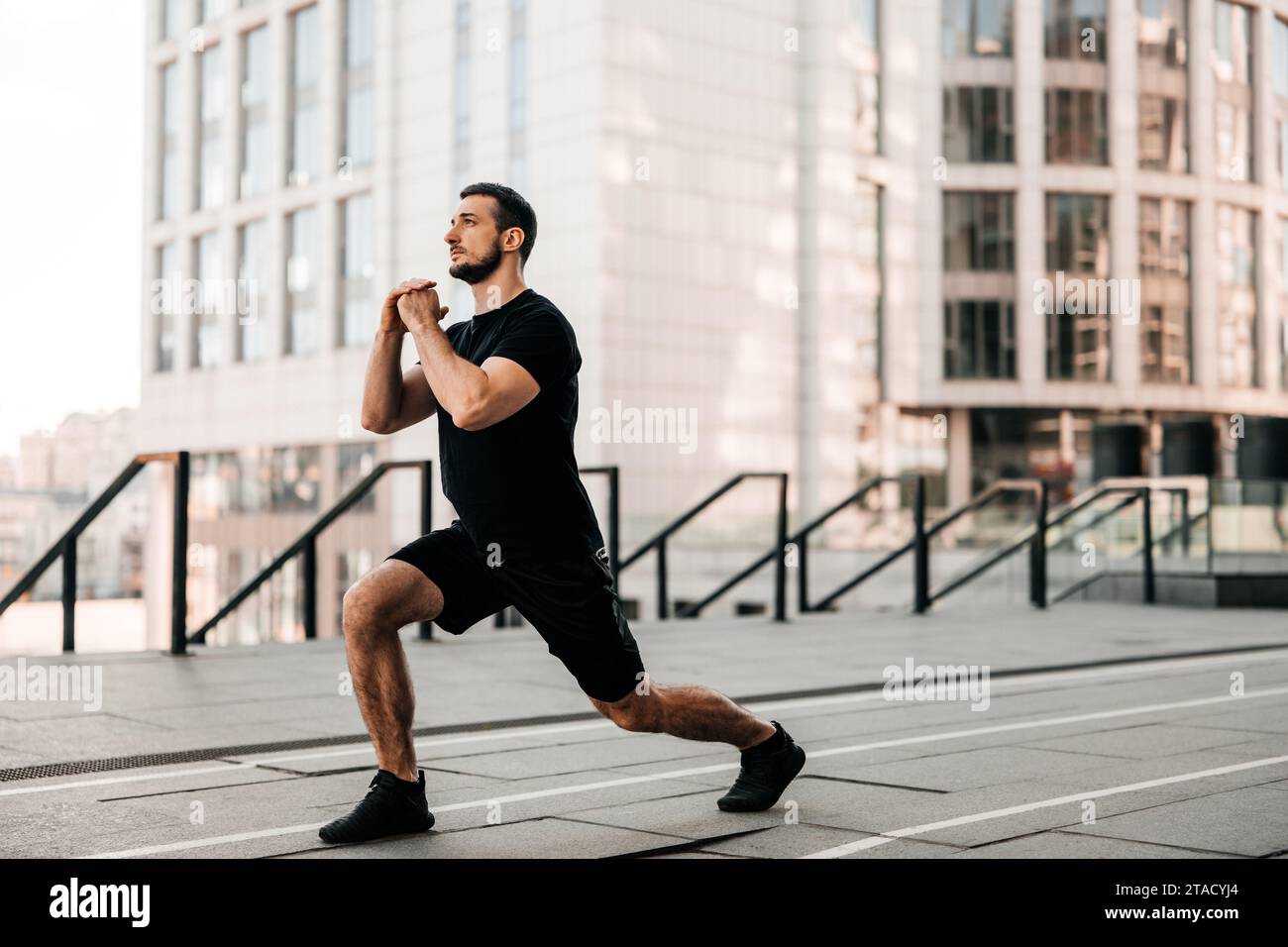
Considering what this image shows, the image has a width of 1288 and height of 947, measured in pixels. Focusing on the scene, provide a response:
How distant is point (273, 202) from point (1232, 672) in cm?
4179

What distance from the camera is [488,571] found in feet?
15.1

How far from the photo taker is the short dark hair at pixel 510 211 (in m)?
4.64

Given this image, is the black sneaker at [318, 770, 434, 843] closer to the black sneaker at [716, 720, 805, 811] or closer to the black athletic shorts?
the black athletic shorts

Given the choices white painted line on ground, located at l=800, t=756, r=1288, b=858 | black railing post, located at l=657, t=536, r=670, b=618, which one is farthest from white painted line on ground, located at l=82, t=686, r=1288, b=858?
black railing post, located at l=657, t=536, r=670, b=618

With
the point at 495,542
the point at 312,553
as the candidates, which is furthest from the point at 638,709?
the point at 312,553

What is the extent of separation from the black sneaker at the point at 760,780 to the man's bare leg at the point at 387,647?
1.03m

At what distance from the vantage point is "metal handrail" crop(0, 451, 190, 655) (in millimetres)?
9703

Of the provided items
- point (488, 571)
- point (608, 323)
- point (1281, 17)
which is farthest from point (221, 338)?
point (488, 571)

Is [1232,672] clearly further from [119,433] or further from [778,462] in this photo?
[119,433]

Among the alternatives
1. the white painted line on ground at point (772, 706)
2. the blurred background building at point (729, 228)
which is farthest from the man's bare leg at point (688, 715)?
the blurred background building at point (729, 228)

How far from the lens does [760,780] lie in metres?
4.95

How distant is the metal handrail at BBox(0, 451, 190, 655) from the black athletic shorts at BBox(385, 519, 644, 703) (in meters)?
5.08

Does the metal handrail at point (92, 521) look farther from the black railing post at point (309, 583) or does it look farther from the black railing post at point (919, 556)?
the black railing post at point (919, 556)
